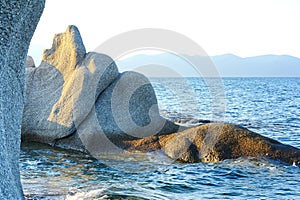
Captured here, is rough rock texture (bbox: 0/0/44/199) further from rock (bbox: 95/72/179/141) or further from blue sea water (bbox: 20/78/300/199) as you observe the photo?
rock (bbox: 95/72/179/141)

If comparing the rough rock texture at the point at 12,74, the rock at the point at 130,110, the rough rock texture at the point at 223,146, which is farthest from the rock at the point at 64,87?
the rough rock texture at the point at 12,74

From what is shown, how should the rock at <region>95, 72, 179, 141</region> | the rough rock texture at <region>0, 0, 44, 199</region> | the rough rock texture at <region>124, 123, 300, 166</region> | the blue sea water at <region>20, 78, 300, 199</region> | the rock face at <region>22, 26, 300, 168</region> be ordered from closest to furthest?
the rough rock texture at <region>0, 0, 44, 199</region>, the blue sea water at <region>20, 78, 300, 199</region>, the rough rock texture at <region>124, 123, 300, 166</region>, the rock face at <region>22, 26, 300, 168</region>, the rock at <region>95, 72, 179, 141</region>

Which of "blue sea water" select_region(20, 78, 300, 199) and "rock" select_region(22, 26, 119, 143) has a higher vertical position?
"rock" select_region(22, 26, 119, 143)

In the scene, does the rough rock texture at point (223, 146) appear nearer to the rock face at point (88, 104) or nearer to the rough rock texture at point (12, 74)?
the rock face at point (88, 104)

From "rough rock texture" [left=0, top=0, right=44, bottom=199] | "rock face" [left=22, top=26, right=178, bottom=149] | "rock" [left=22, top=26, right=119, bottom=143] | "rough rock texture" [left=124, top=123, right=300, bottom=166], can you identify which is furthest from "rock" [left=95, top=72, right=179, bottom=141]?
"rough rock texture" [left=0, top=0, right=44, bottom=199]

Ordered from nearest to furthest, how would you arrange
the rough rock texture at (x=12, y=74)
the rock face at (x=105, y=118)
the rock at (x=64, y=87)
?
the rough rock texture at (x=12, y=74) < the rock face at (x=105, y=118) < the rock at (x=64, y=87)

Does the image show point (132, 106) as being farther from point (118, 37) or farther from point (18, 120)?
point (18, 120)

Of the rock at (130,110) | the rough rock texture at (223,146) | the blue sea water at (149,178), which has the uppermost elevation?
the rock at (130,110)

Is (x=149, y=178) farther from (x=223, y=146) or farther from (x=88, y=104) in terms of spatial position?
(x=88, y=104)

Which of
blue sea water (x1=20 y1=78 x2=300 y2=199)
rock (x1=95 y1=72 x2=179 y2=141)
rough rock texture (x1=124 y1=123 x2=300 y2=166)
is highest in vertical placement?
rock (x1=95 y1=72 x2=179 y2=141)

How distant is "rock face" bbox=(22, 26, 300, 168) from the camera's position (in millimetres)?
14344

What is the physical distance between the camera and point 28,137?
17.5 metres

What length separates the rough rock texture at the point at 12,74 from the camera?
6078mm

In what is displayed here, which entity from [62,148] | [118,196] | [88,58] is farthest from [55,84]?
[118,196]
